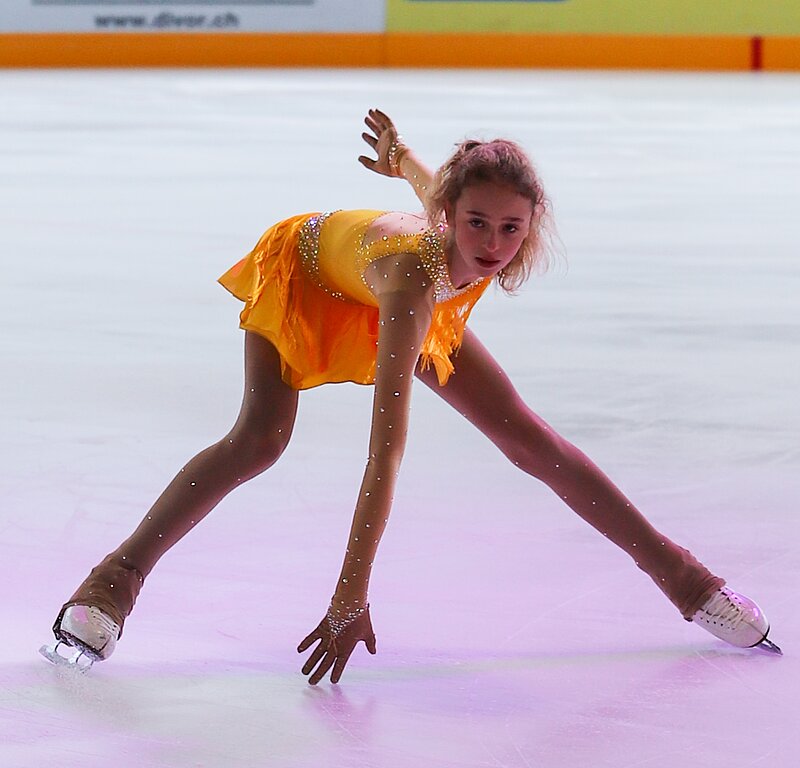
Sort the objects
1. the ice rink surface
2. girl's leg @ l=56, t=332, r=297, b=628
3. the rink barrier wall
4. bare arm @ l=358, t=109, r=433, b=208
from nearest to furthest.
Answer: the ice rink surface, girl's leg @ l=56, t=332, r=297, b=628, bare arm @ l=358, t=109, r=433, b=208, the rink barrier wall

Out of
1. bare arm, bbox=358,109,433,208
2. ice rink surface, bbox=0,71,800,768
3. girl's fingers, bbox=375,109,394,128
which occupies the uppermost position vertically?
girl's fingers, bbox=375,109,394,128

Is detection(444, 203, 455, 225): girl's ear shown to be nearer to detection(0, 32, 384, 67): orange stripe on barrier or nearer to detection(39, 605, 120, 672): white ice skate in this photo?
detection(39, 605, 120, 672): white ice skate

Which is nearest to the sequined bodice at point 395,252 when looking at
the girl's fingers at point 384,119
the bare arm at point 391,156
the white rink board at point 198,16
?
the bare arm at point 391,156

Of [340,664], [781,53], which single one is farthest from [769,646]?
[781,53]

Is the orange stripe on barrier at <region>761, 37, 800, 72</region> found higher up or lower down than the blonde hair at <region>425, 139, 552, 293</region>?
lower down

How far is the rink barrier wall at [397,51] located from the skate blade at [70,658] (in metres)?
11.1

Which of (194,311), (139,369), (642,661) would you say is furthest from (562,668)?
(194,311)

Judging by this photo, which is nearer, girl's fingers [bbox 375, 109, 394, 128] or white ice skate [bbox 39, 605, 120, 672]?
white ice skate [bbox 39, 605, 120, 672]

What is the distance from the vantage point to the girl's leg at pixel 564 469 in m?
2.01

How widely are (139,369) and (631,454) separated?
1.14 metres

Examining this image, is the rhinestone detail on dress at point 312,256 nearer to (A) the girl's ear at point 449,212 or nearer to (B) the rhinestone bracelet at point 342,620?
(A) the girl's ear at point 449,212

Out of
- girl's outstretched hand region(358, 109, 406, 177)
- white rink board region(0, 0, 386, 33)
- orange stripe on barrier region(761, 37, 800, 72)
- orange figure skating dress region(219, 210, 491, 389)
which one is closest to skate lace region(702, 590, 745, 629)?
orange figure skating dress region(219, 210, 491, 389)

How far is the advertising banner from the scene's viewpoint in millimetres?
12117

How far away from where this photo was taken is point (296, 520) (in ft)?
7.90
